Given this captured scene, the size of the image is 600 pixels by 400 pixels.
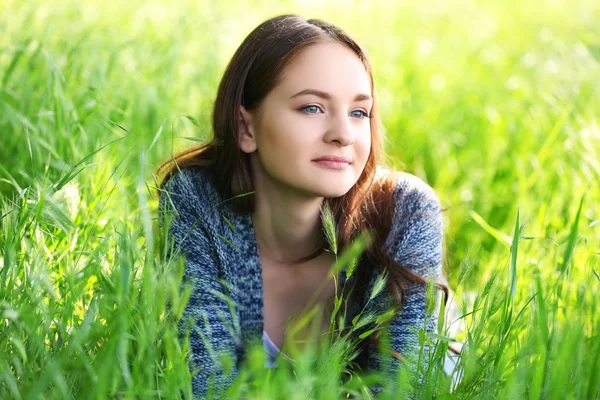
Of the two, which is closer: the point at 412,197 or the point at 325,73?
the point at 325,73

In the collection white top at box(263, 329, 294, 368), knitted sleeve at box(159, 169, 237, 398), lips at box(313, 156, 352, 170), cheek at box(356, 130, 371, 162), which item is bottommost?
white top at box(263, 329, 294, 368)

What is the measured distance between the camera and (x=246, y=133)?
7.41 ft

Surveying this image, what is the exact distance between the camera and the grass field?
4.97 feet

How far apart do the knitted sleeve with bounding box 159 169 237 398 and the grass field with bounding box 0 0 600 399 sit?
0.27ft

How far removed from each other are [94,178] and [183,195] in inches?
15.7

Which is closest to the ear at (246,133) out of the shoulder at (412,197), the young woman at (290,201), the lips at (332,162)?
the young woman at (290,201)

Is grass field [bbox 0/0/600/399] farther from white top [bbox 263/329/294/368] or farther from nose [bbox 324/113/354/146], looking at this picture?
nose [bbox 324/113/354/146]

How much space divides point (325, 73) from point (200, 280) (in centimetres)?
65

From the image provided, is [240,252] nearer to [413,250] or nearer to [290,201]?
[290,201]

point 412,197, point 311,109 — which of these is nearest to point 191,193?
point 311,109

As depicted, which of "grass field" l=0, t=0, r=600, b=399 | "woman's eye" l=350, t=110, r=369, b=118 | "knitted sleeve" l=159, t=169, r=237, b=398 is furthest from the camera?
"woman's eye" l=350, t=110, r=369, b=118

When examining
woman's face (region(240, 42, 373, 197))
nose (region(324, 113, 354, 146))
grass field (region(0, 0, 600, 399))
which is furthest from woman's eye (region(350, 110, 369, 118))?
grass field (region(0, 0, 600, 399))

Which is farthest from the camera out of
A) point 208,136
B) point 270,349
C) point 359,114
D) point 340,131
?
point 208,136

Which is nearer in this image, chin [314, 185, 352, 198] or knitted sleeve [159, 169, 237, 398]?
knitted sleeve [159, 169, 237, 398]
